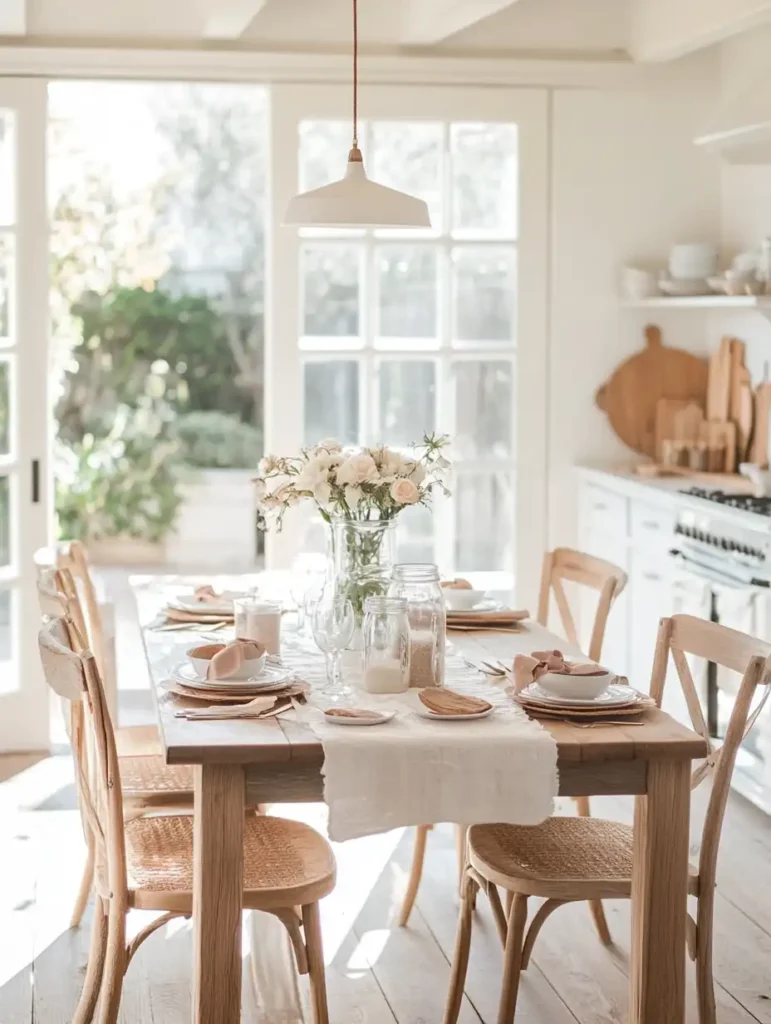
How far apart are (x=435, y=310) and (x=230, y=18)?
120cm

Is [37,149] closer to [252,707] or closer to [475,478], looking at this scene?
[475,478]

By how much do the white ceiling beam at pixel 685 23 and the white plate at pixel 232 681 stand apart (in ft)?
8.08

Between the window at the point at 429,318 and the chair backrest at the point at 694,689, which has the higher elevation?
the window at the point at 429,318

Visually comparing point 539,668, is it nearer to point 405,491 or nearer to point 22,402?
point 405,491

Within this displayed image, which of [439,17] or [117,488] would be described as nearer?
[439,17]

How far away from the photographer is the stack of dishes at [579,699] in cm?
250

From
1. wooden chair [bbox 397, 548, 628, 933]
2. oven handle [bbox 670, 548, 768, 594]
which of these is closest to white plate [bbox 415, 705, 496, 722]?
wooden chair [bbox 397, 548, 628, 933]

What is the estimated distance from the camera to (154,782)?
3.11 meters

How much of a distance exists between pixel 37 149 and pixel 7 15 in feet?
1.60

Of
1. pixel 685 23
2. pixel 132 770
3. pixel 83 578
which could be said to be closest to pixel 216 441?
pixel 685 23

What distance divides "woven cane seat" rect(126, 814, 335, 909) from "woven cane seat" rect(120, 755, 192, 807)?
0.44ft

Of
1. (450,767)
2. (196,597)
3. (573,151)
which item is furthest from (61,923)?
(573,151)

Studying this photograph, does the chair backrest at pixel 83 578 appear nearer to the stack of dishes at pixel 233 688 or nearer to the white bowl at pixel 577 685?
the stack of dishes at pixel 233 688

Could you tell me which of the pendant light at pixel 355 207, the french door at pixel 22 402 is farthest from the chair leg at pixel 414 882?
the french door at pixel 22 402
